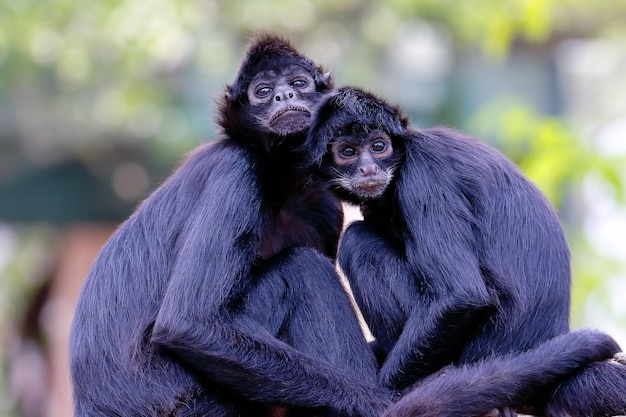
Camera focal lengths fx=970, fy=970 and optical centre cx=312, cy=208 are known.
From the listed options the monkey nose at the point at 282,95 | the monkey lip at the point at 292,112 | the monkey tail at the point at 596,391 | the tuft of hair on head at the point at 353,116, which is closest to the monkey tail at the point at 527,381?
the monkey tail at the point at 596,391

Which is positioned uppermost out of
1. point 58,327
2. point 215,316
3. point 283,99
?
point 283,99

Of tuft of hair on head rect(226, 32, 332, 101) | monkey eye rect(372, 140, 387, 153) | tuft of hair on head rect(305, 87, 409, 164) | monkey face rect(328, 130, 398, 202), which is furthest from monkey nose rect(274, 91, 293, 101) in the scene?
monkey eye rect(372, 140, 387, 153)

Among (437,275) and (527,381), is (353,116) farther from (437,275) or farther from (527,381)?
(527,381)

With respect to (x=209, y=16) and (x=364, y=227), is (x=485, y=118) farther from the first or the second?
(x=209, y=16)

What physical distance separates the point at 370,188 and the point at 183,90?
41.9 feet

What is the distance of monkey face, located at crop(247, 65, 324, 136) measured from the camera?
7535 mm

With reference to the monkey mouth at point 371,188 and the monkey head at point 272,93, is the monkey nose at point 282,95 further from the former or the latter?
the monkey mouth at point 371,188

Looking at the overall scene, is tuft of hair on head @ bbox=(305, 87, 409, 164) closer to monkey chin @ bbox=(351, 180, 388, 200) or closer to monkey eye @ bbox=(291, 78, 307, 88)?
monkey chin @ bbox=(351, 180, 388, 200)

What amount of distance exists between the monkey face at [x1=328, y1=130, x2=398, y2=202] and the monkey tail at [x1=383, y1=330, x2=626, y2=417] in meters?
1.55

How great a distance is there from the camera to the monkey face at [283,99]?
7.54 m

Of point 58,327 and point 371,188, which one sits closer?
point 371,188

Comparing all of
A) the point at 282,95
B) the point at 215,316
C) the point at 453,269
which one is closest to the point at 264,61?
the point at 282,95

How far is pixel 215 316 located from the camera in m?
6.52

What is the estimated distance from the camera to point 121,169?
20.4m
